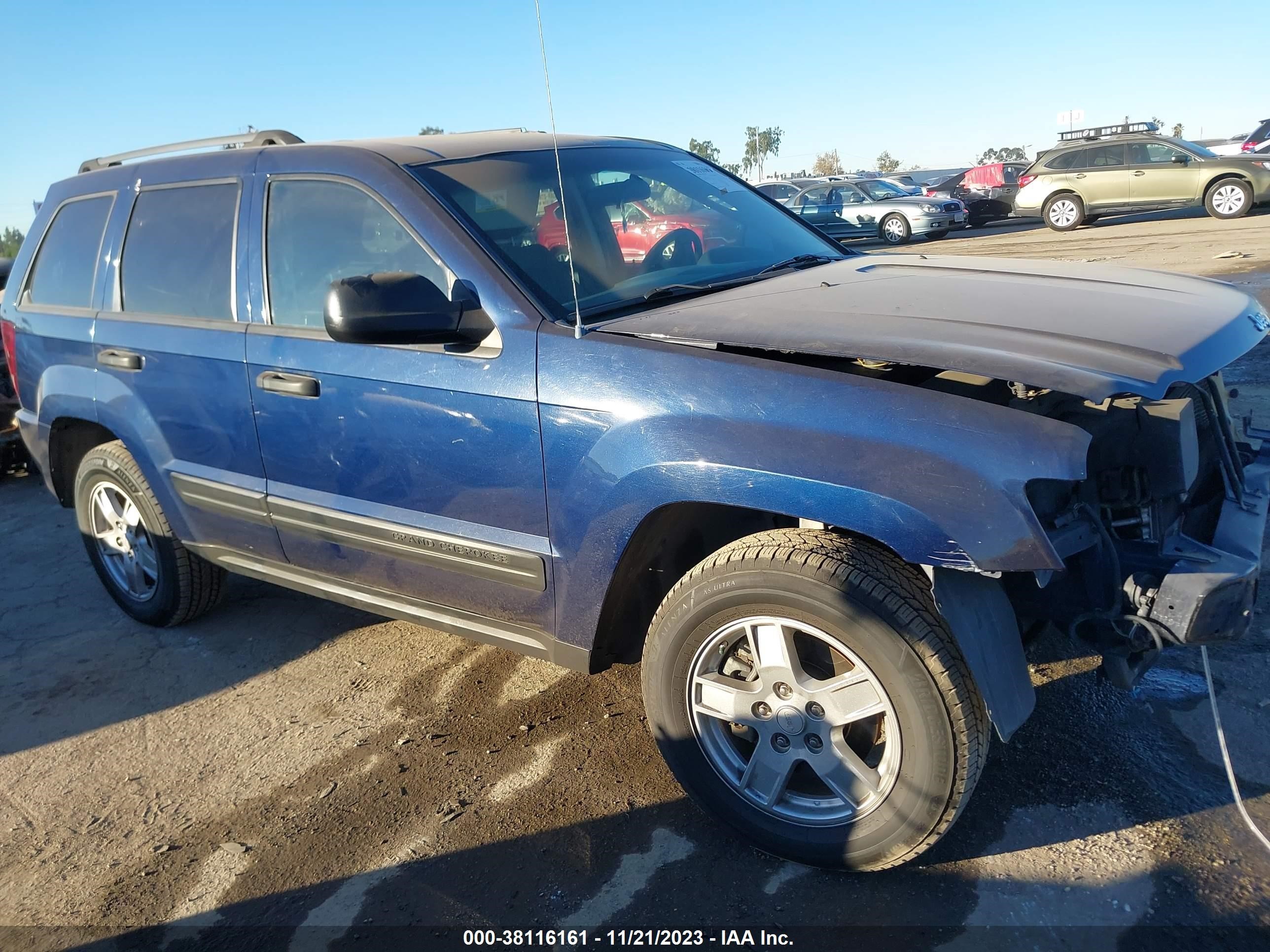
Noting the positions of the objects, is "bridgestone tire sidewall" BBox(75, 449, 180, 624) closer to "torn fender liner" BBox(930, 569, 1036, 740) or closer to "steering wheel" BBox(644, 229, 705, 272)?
"steering wheel" BBox(644, 229, 705, 272)

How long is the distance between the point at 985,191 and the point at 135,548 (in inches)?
827

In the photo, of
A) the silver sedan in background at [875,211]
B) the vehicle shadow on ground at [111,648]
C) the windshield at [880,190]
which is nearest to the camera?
the vehicle shadow on ground at [111,648]

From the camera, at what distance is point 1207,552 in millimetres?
2373

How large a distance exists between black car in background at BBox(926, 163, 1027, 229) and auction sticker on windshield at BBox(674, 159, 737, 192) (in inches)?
712

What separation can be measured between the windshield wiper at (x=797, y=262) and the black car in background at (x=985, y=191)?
60.7ft

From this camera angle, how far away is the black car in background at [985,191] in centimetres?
2136

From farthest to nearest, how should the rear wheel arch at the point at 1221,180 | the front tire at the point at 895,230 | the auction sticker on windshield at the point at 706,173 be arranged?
the front tire at the point at 895,230 < the rear wheel arch at the point at 1221,180 < the auction sticker on windshield at the point at 706,173

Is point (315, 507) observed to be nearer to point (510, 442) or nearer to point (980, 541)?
point (510, 442)

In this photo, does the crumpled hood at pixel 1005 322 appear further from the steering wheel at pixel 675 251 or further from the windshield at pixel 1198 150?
the windshield at pixel 1198 150

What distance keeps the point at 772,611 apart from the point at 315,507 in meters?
1.70

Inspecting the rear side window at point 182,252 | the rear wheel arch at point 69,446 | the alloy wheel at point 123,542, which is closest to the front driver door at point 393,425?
the rear side window at point 182,252

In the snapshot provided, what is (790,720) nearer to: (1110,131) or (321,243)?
(321,243)

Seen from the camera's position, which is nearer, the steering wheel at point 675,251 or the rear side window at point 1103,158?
the steering wheel at point 675,251

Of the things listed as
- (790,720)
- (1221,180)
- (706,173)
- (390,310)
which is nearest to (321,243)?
(390,310)
